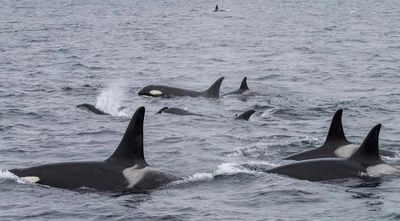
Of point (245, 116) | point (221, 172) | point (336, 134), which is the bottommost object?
point (245, 116)

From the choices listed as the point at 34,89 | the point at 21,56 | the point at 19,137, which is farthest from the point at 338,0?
the point at 19,137

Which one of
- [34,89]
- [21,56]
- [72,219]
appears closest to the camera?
[72,219]

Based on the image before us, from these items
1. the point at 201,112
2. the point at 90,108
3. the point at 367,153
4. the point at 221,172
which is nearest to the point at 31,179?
the point at 221,172

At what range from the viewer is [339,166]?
17.8m

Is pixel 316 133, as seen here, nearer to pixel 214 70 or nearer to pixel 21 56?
pixel 214 70

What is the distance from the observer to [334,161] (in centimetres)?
1792

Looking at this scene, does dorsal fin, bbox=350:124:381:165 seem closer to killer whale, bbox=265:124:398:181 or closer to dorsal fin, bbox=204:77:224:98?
killer whale, bbox=265:124:398:181

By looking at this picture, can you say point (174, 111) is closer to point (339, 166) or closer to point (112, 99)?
point (112, 99)

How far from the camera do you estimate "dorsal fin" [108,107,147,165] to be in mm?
16641

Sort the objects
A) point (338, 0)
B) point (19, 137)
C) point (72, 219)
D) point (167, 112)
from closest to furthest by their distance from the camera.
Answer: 1. point (72, 219)
2. point (19, 137)
3. point (167, 112)
4. point (338, 0)

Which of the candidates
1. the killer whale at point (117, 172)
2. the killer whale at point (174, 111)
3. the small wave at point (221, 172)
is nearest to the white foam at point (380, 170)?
the small wave at point (221, 172)

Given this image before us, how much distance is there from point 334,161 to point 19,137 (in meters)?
8.85

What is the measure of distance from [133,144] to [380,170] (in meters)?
5.01

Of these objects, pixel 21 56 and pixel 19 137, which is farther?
pixel 21 56
